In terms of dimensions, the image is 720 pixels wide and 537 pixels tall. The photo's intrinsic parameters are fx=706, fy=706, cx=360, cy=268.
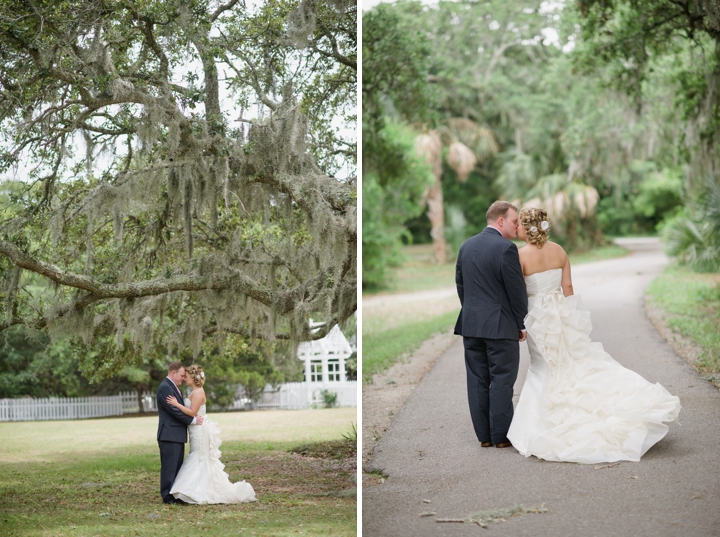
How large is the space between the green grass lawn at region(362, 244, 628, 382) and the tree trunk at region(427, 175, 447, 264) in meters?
0.48

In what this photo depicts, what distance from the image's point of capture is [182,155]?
579 cm

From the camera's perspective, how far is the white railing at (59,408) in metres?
7.08

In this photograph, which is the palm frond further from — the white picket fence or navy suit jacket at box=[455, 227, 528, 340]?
navy suit jacket at box=[455, 227, 528, 340]

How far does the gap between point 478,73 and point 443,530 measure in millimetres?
21055

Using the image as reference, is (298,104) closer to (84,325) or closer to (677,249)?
(84,325)

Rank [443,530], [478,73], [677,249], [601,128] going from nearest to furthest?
1. [443,530]
2. [677,249]
3. [601,128]
4. [478,73]

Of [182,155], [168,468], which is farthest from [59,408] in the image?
[182,155]

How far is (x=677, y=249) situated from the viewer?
14.7 metres

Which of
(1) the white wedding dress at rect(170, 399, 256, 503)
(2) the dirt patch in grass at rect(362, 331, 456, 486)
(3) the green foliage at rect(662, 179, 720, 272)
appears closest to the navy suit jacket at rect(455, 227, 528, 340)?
(2) the dirt patch in grass at rect(362, 331, 456, 486)

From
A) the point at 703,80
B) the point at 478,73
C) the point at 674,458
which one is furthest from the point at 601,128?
the point at 674,458

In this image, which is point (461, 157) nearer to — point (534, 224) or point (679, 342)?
point (679, 342)

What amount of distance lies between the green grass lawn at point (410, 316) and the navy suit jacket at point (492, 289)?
9.82ft

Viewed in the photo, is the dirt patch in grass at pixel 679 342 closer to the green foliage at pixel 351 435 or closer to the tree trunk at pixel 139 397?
the green foliage at pixel 351 435

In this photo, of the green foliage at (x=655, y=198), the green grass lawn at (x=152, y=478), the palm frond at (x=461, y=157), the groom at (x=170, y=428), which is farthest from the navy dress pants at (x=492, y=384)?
the green foliage at (x=655, y=198)
